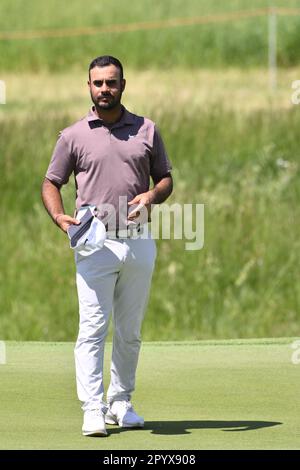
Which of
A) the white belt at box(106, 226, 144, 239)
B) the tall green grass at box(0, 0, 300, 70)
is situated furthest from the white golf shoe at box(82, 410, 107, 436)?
the tall green grass at box(0, 0, 300, 70)

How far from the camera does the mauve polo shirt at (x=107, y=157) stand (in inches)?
284

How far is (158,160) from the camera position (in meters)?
7.41

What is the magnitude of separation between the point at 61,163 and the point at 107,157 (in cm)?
24

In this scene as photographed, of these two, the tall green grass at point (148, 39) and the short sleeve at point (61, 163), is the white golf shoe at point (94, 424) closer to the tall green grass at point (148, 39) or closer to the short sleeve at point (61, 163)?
the short sleeve at point (61, 163)

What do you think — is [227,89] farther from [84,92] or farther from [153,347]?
[153,347]

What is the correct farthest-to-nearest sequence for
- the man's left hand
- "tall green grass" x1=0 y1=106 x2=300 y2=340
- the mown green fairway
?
"tall green grass" x1=0 y1=106 x2=300 y2=340, the man's left hand, the mown green fairway

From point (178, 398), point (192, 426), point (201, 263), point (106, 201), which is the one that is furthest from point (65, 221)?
point (201, 263)

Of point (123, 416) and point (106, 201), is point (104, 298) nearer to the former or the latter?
point (106, 201)

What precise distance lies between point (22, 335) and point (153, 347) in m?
4.74

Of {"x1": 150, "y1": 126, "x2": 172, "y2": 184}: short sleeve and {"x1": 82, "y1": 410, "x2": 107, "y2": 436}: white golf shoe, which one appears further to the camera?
{"x1": 150, "y1": 126, "x2": 172, "y2": 184}: short sleeve

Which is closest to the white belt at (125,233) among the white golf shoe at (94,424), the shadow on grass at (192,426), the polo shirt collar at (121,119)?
the polo shirt collar at (121,119)

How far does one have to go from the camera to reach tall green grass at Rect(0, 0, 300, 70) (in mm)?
32531

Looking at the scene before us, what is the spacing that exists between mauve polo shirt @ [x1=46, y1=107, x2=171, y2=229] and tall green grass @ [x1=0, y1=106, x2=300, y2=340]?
7.80m

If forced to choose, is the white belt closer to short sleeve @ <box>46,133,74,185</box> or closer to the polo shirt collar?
short sleeve @ <box>46,133,74,185</box>
